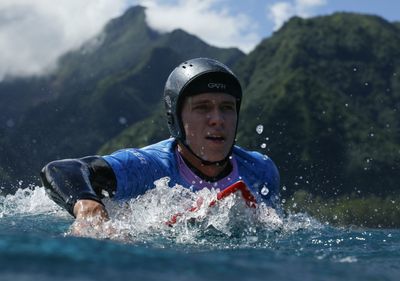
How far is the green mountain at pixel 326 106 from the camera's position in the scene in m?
115

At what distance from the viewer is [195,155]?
6.75 meters

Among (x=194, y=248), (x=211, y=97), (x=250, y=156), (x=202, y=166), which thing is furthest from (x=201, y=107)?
(x=194, y=248)

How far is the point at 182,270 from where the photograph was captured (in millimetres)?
3004

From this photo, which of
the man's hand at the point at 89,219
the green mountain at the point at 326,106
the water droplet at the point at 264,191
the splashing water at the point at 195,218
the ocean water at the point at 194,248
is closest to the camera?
the ocean water at the point at 194,248

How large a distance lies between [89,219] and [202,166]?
7.47 ft

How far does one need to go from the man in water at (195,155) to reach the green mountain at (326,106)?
74.8 meters

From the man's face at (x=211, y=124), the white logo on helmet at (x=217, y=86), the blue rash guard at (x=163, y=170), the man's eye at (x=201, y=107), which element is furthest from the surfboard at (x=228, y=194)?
the white logo on helmet at (x=217, y=86)

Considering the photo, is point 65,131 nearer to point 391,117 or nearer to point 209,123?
point 391,117

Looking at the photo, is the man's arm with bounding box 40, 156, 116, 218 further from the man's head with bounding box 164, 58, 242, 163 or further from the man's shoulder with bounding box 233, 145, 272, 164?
the man's shoulder with bounding box 233, 145, 272, 164

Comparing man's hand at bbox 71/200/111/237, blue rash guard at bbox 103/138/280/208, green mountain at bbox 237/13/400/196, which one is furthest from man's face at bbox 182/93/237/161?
green mountain at bbox 237/13/400/196

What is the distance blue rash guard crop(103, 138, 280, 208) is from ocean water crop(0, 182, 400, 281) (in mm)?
168

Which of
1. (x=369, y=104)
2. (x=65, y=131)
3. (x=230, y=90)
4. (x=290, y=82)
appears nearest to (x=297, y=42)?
(x=369, y=104)

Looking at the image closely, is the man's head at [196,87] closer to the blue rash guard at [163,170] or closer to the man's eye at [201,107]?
the man's eye at [201,107]

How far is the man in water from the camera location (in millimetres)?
5938
